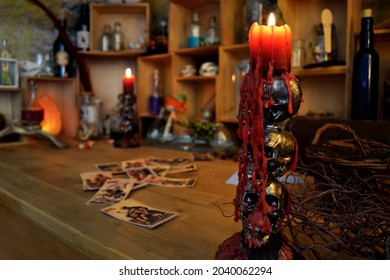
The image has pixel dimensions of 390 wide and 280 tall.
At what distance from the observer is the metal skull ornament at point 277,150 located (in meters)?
0.42

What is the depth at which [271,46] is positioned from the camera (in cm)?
41

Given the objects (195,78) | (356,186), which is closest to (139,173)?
(356,186)

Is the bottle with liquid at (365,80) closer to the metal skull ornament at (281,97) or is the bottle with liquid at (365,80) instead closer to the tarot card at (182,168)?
the tarot card at (182,168)

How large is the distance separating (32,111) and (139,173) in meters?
0.84

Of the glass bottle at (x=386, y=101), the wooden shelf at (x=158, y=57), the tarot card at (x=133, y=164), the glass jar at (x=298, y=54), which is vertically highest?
the wooden shelf at (x=158, y=57)

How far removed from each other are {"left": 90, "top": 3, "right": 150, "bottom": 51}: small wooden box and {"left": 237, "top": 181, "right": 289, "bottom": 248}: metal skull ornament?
5.21 ft

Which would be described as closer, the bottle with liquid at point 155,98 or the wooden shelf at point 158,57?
the wooden shelf at point 158,57

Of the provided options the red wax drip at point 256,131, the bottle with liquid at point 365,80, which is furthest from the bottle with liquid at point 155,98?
the red wax drip at point 256,131

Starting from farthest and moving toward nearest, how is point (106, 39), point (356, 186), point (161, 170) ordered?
1. point (106, 39)
2. point (161, 170)
3. point (356, 186)

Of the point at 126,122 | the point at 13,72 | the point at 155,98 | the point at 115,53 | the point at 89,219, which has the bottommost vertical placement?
the point at 89,219

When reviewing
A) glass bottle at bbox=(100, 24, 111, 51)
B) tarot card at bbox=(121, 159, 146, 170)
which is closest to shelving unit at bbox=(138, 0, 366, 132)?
glass bottle at bbox=(100, 24, 111, 51)

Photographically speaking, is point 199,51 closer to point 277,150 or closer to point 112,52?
point 112,52

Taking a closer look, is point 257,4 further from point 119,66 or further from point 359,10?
point 119,66
